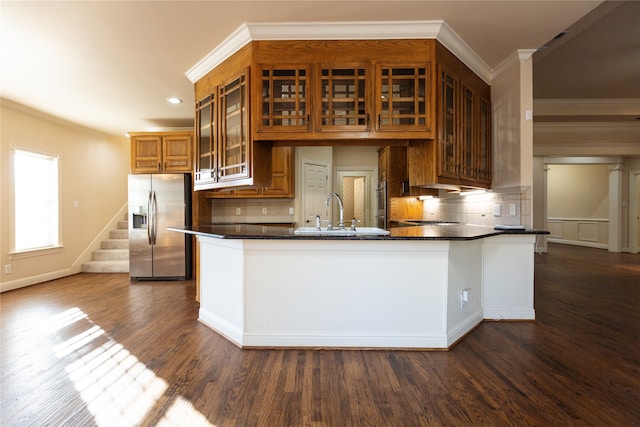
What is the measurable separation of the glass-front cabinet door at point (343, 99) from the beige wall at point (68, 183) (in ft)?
15.0

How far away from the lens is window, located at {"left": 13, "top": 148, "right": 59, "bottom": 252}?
4715mm

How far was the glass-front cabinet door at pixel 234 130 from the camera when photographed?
2814 millimetres

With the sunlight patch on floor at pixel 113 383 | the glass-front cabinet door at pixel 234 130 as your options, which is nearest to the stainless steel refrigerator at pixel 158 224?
the sunlight patch on floor at pixel 113 383

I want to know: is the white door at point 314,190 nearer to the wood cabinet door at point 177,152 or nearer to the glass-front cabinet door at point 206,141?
the wood cabinet door at point 177,152

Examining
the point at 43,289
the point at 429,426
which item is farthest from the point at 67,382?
the point at 43,289

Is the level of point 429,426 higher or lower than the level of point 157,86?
lower

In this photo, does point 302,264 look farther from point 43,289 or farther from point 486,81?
point 43,289

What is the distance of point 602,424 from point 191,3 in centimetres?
355

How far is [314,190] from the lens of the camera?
19.8 ft

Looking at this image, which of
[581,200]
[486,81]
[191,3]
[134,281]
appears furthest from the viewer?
[581,200]

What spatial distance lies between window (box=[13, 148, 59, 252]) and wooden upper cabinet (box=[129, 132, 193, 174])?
133cm

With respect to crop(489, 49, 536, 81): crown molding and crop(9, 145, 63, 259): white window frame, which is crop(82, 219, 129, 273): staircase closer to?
crop(9, 145, 63, 259): white window frame

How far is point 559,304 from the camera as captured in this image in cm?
364

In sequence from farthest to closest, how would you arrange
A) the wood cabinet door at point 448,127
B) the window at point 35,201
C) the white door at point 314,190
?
the white door at point 314,190 → the window at point 35,201 → the wood cabinet door at point 448,127
